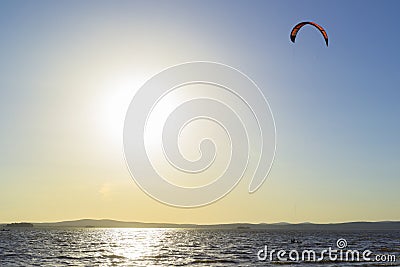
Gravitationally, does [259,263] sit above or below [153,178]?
below

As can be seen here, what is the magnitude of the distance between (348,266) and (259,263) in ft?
28.3

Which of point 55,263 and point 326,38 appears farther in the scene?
point 55,263

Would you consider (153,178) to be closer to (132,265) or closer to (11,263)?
(132,265)

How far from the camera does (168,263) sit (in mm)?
51188

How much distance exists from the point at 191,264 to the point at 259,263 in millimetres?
6822

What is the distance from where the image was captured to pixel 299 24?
1821 inches

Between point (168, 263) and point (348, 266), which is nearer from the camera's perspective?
point (348, 266)

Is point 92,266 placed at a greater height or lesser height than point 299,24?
lesser

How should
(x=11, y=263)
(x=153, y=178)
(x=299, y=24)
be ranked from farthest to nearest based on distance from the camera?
(x=11, y=263) → (x=299, y=24) → (x=153, y=178)


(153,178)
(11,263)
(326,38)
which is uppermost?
(326,38)

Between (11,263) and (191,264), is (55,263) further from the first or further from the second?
(191,264)

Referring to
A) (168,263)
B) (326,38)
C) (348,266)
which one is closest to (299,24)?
(326,38)

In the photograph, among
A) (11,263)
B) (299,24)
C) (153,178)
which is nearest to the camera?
(153,178)

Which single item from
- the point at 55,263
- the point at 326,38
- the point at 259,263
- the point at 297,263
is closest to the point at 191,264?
the point at 259,263
